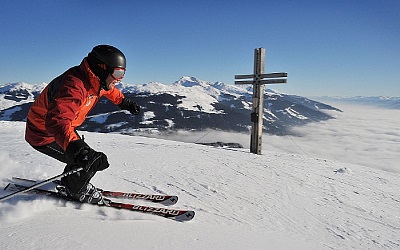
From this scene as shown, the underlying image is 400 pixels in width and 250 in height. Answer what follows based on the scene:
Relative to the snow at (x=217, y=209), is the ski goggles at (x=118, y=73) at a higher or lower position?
higher

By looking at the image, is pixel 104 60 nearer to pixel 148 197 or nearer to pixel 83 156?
pixel 83 156

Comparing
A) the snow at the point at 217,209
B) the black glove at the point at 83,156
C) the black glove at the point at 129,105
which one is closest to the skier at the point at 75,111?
the black glove at the point at 83,156

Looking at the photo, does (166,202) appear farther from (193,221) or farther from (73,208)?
(73,208)

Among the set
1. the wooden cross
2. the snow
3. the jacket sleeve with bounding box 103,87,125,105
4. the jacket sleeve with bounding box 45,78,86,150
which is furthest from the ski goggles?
the wooden cross

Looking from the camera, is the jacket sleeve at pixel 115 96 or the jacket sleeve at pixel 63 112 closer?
the jacket sleeve at pixel 63 112

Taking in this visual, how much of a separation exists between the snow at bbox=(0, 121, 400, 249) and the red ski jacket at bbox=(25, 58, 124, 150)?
77 centimetres

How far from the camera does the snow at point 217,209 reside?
92.7 inches

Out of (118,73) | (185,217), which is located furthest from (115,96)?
(185,217)

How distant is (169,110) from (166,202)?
639 feet

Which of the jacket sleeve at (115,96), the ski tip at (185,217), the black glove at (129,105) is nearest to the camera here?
the ski tip at (185,217)

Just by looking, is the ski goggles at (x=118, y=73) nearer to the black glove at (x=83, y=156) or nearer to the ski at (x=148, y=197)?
the black glove at (x=83, y=156)

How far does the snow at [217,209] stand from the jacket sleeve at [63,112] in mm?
801

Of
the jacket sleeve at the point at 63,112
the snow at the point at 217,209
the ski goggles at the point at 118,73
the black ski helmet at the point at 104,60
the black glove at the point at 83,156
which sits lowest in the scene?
the snow at the point at 217,209

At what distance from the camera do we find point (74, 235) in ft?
7.38
